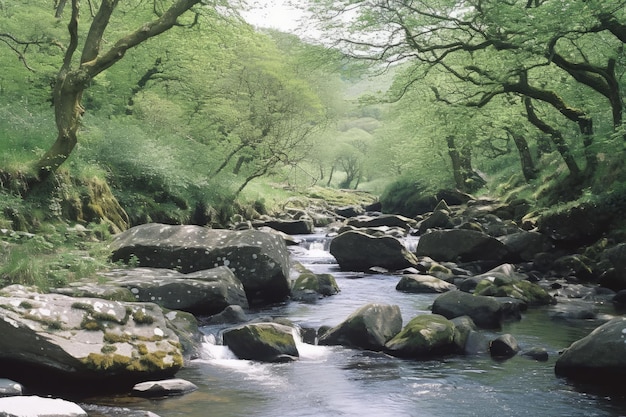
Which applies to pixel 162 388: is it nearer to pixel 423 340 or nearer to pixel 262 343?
pixel 262 343

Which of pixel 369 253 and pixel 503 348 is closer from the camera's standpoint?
pixel 503 348

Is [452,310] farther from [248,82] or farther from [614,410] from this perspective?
[248,82]

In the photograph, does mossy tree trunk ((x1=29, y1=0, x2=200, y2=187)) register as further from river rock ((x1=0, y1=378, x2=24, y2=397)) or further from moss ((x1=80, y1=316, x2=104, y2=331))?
river rock ((x1=0, y1=378, x2=24, y2=397))

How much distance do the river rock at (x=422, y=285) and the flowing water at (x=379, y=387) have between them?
3.94 m

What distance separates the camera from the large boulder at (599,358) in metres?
6.63

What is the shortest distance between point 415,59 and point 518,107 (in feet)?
17.8

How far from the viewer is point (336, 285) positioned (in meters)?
13.2

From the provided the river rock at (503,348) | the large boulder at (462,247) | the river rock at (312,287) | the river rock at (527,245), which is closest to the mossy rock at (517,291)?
the river rock at (312,287)

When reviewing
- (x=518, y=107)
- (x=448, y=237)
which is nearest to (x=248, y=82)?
(x=518, y=107)

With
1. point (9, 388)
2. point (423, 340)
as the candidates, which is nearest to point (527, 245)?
point (423, 340)

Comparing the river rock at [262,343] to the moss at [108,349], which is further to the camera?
the river rock at [262,343]

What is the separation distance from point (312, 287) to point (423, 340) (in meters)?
4.87

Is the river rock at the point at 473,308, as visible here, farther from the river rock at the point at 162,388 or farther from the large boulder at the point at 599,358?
the river rock at the point at 162,388

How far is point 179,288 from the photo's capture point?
9492mm
